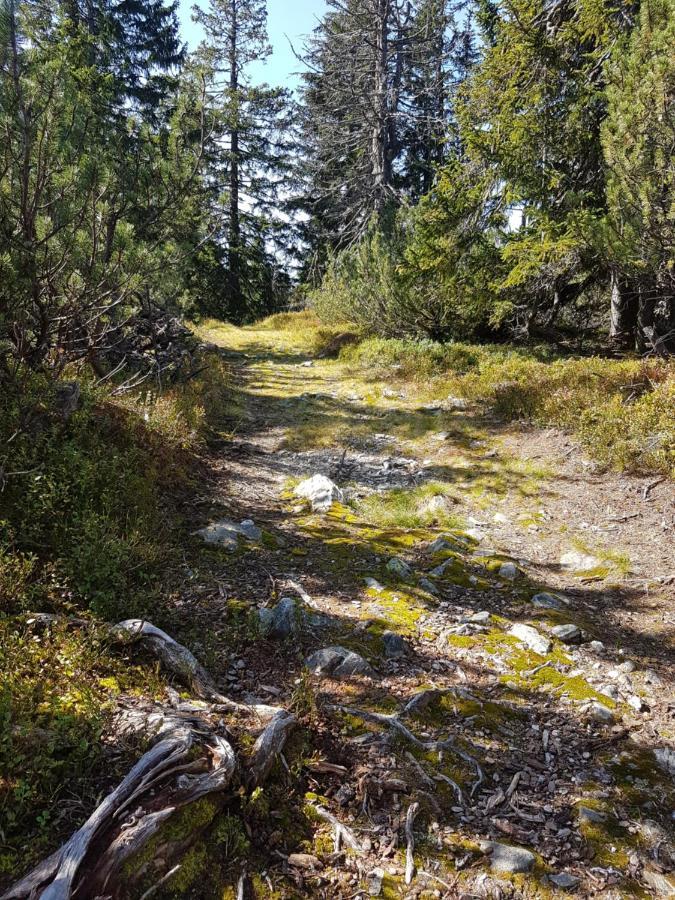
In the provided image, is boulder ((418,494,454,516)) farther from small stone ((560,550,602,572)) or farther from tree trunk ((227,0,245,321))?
tree trunk ((227,0,245,321))

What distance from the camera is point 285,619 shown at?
361 centimetres

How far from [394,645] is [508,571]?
1.65 m

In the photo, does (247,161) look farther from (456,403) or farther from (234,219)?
(456,403)

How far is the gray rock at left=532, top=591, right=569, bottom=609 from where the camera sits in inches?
165

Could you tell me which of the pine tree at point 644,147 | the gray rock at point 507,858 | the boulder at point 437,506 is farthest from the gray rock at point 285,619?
the pine tree at point 644,147

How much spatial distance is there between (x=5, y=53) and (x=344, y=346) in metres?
12.1

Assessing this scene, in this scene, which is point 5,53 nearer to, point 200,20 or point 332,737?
point 332,737

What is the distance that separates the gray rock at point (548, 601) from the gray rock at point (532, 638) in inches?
15.1

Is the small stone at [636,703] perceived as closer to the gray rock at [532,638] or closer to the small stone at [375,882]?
the gray rock at [532,638]

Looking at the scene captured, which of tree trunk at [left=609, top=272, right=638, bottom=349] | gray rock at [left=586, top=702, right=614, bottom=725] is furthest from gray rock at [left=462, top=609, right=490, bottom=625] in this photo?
tree trunk at [left=609, top=272, right=638, bottom=349]

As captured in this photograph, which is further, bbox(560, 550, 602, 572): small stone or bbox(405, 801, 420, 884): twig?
bbox(560, 550, 602, 572): small stone

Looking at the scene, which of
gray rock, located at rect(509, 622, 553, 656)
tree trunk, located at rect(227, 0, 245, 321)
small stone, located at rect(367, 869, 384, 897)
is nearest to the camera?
small stone, located at rect(367, 869, 384, 897)

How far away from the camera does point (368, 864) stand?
203cm

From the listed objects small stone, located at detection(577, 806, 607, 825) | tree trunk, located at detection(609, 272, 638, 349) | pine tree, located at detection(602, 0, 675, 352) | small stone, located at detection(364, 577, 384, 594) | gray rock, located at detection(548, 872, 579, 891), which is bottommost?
small stone, located at detection(577, 806, 607, 825)
